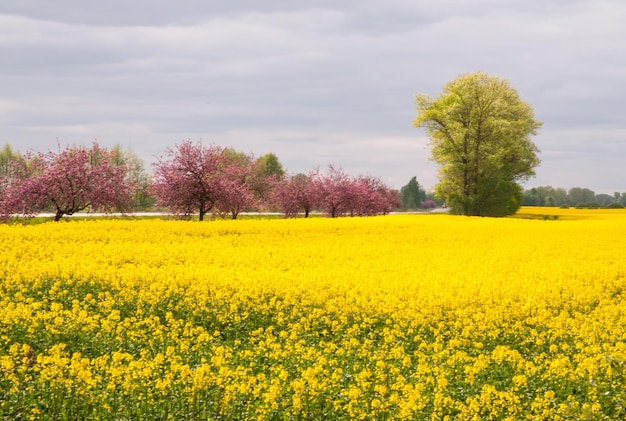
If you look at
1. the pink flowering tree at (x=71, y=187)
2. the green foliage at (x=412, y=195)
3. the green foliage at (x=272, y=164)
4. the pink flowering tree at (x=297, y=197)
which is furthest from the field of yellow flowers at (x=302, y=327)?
the green foliage at (x=412, y=195)

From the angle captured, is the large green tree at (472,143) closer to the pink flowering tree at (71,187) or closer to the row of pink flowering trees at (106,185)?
the row of pink flowering trees at (106,185)

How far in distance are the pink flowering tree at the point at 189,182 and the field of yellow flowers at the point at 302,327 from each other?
40.3 ft

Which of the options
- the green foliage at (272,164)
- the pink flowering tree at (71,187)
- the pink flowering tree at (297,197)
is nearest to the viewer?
the pink flowering tree at (71,187)

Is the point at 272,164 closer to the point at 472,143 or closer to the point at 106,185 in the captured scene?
the point at 472,143

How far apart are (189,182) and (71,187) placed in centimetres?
780

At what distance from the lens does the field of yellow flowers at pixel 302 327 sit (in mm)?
10125

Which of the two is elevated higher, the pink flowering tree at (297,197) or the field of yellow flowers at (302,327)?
the pink flowering tree at (297,197)

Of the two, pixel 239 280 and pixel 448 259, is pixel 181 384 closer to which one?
pixel 239 280

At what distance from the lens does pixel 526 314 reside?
17125 millimetres

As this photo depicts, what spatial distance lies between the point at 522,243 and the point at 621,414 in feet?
69.7

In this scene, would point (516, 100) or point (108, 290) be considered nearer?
point (108, 290)

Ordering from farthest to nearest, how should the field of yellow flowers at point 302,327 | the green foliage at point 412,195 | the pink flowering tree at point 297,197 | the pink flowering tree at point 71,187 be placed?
the green foliage at point 412,195
the pink flowering tree at point 297,197
the pink flowering tree at point 71,187
the field of yellow flowers at point 302,327

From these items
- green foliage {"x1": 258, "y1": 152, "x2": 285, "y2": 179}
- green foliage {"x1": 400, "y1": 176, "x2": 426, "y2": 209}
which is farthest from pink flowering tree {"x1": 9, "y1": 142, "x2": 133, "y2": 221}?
green foliage {"x1": 400, "y1": 176, "x2": 426, "y2": 209}

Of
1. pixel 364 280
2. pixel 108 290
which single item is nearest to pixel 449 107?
pixel 364 280
